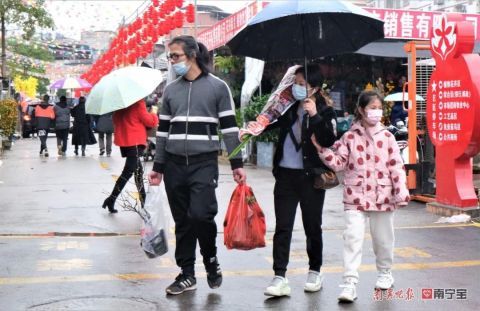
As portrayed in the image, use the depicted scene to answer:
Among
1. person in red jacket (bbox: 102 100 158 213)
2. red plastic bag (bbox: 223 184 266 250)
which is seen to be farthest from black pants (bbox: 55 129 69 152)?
red plastic bag (bbox: 223 184 266 250)

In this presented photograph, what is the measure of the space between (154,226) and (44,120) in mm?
16398

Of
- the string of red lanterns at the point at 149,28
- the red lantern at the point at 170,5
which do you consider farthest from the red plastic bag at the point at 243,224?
the red lantern at the point at 170,5

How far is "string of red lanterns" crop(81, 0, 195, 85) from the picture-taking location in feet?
68.4

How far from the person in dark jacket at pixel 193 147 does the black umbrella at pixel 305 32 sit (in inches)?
17.2

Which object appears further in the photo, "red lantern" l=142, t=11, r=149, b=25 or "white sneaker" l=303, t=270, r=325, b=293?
"red lantern" l=142, t=11, r=149, b=25

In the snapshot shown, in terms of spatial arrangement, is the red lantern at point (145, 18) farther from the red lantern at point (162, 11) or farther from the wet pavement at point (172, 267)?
the wet pavement at point (172, 267)

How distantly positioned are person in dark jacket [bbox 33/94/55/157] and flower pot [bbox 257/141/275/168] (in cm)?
716

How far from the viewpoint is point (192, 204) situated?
211 inches

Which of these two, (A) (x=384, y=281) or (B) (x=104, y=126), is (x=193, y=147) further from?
(B) (x=104, y=126)

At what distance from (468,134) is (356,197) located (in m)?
4.08

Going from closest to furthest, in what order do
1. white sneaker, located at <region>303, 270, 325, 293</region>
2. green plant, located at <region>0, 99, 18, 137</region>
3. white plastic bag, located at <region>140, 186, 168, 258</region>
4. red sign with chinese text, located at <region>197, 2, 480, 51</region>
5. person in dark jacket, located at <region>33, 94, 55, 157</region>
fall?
1. white sneaker, located at <region>303, 270, 325, 293</region>
2. white plastic bag, located at <region>140, 186, 168, 258</region>
3. red sign with chinese text, located at <region>197, 2, 480, 51</region>
4. green plant, located at <region>0, 99, 18, 137</region>
5. person in dark jacket, located at <region>33, 94, 55, 157</region>

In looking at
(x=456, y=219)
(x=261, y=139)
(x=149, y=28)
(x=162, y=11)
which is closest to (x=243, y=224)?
(x=456, y=219)

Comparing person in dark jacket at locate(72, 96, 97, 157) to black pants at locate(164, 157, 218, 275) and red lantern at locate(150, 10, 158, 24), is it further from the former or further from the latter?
black pants at locate(164, 157, 218, 275)

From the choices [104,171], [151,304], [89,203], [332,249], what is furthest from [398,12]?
[151,304]
